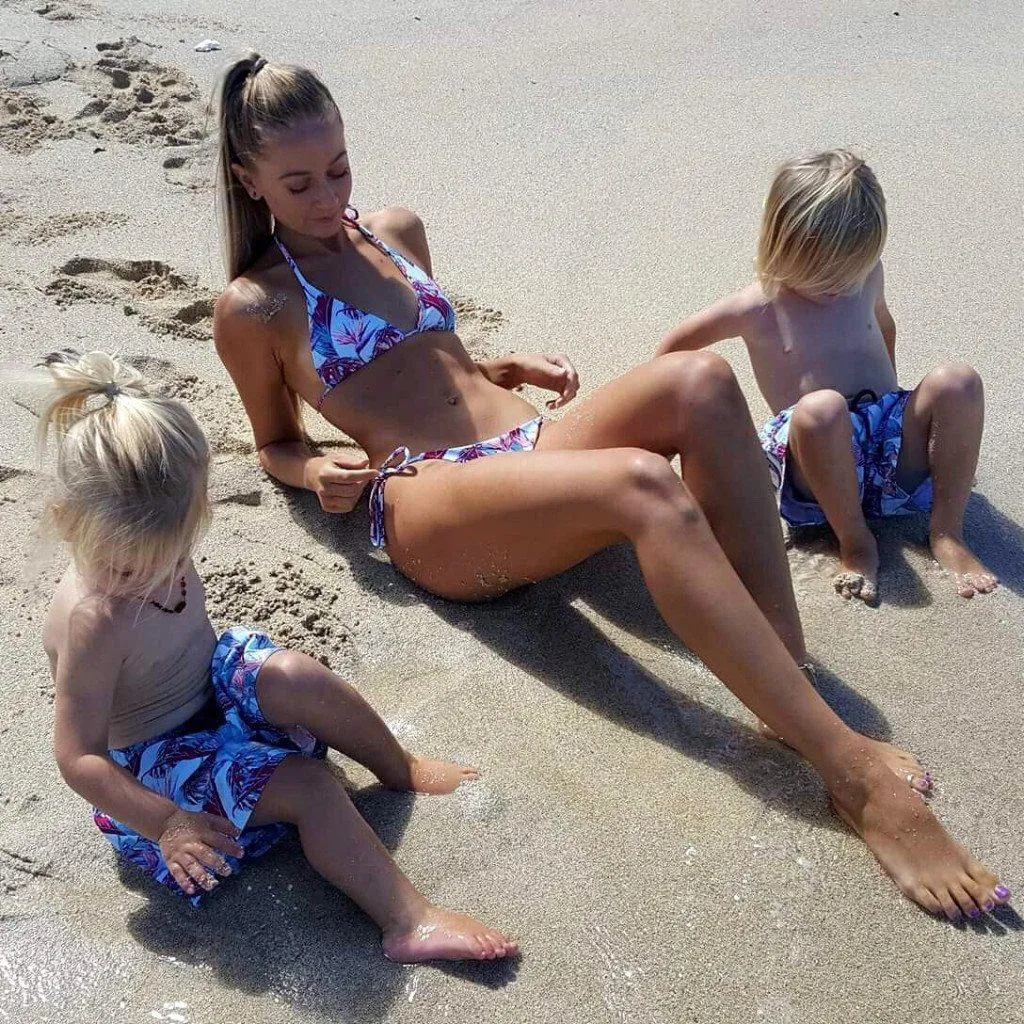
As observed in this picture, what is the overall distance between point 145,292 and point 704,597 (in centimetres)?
252

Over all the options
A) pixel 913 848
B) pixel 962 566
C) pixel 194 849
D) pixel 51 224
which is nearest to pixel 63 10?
pixel 51 224

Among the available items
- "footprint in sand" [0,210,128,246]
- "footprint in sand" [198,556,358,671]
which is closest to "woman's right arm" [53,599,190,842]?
"footprint in sand" [198,556,358,671]

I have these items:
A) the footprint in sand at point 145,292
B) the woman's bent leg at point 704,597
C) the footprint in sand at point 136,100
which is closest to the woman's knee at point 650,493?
the woman's bent leg at point 704,597

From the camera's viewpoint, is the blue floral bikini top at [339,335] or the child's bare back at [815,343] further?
the child's bare back at [815,343]

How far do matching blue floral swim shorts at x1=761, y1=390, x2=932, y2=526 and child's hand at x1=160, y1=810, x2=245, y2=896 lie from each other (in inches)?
65.6

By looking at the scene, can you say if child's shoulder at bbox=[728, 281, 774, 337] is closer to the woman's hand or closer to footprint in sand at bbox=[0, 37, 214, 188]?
the woman's hand

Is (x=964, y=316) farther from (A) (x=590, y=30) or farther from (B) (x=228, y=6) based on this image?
(B) (x=228, y=6)

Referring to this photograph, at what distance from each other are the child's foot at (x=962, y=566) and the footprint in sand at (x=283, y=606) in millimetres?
1395

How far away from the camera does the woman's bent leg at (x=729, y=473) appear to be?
7.76 feet

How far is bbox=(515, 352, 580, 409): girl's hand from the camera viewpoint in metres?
2.96

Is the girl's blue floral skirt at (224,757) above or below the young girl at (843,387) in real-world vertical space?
below

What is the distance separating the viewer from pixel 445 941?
1.88 meters

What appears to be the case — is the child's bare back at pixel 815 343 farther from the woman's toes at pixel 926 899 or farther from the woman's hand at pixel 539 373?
the woman's toes at pixel 926 899

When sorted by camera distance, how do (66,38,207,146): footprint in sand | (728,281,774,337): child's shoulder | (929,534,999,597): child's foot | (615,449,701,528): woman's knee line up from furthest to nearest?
(66,38,207,146): footprint in sand < (728,281,774,337): child's shoulder < (929,534,999,597): child's foot < (615,449,701,528): woman's knee
